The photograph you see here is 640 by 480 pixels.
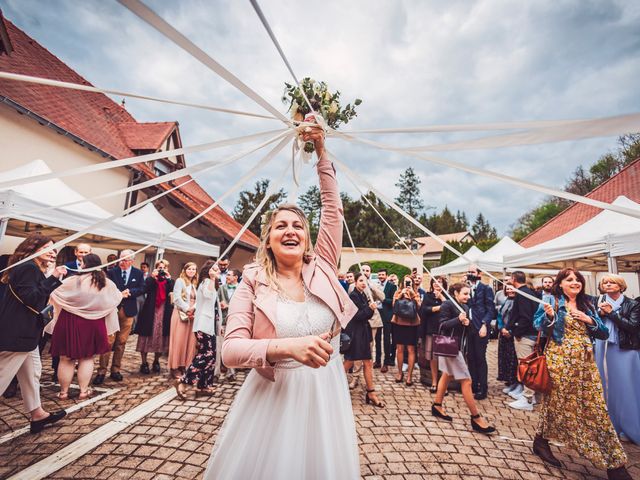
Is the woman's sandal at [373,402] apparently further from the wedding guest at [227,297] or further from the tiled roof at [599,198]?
the tiled roof at [599,198]

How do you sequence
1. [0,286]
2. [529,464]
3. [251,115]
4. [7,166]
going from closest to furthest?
[251,115] → [529,464] → [0,286] → [7,166]

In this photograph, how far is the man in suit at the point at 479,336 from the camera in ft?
17.5

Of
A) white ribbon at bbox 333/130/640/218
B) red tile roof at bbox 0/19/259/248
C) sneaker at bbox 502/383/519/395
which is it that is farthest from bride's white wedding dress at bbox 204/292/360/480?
red tile roof at bbox 0/19/259/248

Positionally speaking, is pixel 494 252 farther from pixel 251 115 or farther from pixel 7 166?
pixel 7 166

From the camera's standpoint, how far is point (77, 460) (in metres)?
2.88

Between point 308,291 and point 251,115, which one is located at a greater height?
point 251,115

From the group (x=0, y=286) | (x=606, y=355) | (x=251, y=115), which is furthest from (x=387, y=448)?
(x=0, y=286)

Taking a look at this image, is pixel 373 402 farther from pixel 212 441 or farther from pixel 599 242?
pixel 599 242

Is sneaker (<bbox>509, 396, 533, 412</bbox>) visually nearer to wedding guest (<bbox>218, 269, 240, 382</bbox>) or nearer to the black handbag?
the black handbag

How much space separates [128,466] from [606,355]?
A: 5.55 meters

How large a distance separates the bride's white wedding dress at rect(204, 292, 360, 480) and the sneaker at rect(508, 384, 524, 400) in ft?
17.3

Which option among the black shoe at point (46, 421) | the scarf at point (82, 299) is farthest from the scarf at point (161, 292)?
the black shoe at point (46, 421)

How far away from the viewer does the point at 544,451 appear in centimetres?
333

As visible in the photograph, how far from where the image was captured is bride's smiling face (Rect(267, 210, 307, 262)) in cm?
161
